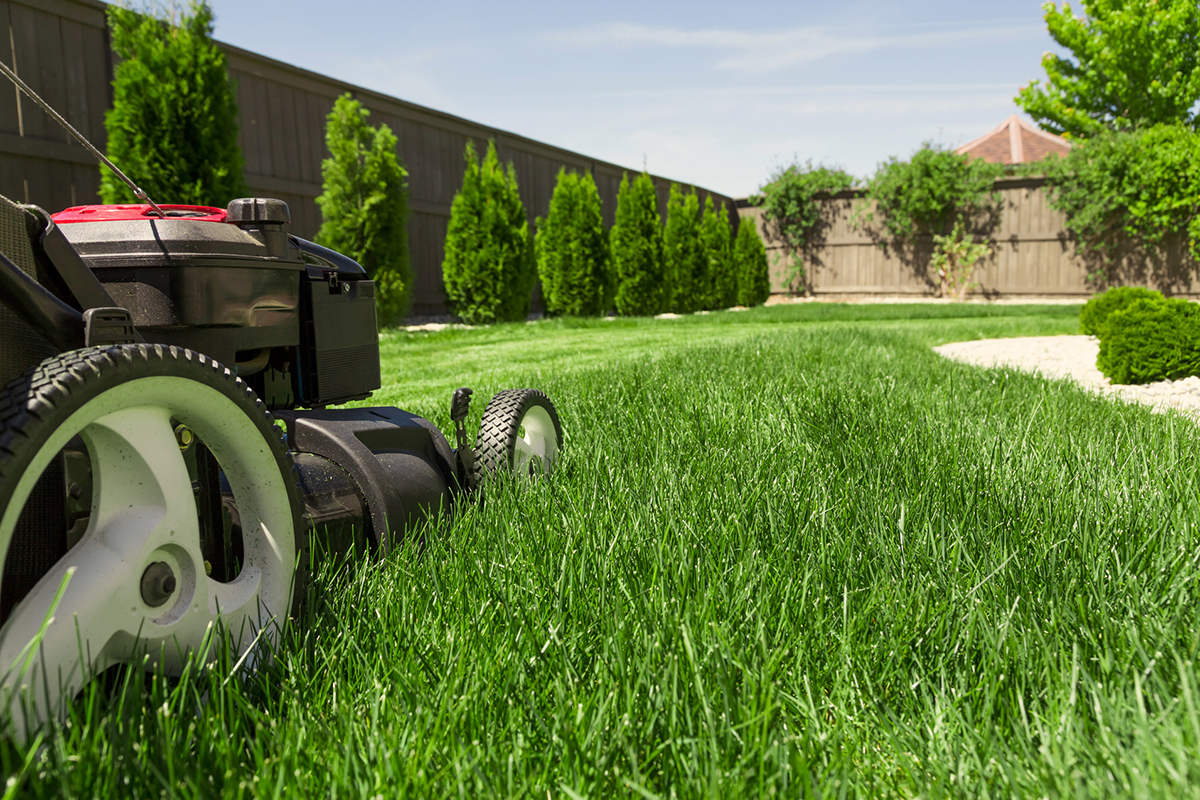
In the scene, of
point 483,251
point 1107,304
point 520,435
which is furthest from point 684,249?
point 520,435

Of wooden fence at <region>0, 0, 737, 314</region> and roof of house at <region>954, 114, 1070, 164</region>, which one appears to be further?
roof of house at <region>954, 114, 1070, 164</region>

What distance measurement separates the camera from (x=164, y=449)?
106 cm

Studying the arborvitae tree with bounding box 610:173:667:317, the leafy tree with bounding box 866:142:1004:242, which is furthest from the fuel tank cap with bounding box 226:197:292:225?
the leafy tree with bounding box 866:142:1004:242

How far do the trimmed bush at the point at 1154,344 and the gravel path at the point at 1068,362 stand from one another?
8 centimetres

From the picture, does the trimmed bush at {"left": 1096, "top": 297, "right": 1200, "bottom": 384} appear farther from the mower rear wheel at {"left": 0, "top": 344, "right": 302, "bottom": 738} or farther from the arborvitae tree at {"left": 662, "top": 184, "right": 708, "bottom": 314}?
the arborvitae tree at {"left": 662, "top": 184, "right": 708, "bottom": 314}

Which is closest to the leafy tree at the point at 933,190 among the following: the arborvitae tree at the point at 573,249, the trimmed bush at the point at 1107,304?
the arborvitae tree at the point at 573,249

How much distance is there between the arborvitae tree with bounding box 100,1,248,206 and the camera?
23.4 feet

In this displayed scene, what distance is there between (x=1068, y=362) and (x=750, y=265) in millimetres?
13199

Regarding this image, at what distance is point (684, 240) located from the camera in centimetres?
1644

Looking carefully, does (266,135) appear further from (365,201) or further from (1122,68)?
(1122,68)

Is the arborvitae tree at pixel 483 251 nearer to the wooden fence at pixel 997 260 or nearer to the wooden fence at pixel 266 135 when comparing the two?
the wooden fence at pixel 266 135

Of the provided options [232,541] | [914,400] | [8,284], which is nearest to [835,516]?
[232,541]

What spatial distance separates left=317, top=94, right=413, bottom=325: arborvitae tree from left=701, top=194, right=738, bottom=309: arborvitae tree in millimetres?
8416

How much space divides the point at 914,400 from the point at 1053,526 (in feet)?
6.11
